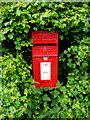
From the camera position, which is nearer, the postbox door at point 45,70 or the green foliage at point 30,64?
the green foliage at point 30,64

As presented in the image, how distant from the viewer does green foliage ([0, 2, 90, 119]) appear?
2902 mm

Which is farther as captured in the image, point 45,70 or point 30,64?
point 30,64

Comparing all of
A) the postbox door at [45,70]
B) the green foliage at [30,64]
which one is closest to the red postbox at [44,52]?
the postbox door at [45,70]

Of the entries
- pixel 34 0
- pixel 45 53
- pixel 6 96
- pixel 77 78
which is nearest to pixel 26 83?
pixel 6 96

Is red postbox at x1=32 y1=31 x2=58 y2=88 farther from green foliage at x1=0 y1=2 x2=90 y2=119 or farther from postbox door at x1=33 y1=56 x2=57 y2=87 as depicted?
green foliage at x1=0 y1=2 x2=90 y2=119

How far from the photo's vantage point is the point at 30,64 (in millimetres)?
3363

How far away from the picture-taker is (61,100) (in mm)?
3250

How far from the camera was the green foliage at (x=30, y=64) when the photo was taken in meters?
2.90

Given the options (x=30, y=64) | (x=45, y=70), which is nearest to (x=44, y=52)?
(x=45, y=70)

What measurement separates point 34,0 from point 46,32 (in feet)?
1.75

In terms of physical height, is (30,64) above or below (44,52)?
below

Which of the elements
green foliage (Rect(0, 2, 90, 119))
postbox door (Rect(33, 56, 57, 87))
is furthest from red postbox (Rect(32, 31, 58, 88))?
green foliage (Rect(0, 2, 90, 119))

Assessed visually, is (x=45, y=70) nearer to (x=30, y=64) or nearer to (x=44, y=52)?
(x=44, y=52)

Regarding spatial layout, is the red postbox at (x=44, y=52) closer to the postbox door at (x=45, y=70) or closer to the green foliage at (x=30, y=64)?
the postbox door at (x=45, y=70)
